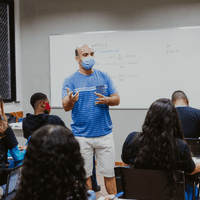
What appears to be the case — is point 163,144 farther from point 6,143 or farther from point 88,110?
point 6,143

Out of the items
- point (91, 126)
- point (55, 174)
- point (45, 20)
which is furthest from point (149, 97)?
point (55, 174)

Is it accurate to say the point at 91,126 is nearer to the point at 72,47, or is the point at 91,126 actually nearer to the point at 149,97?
the point at 149,97

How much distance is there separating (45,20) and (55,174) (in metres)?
3.56

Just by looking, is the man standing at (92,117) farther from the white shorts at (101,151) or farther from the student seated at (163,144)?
the student seated at (163,144)

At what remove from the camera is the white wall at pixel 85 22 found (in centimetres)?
348

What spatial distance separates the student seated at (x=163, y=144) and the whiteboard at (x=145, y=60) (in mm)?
2230

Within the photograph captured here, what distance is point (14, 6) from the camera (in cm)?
393

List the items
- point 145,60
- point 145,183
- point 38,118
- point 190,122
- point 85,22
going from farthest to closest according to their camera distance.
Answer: point 85,22 < point 145,60 < point 38,118 < point 190,122 < point 145,183

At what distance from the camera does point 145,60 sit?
11.7 ft

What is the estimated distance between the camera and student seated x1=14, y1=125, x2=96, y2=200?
0.74 meters

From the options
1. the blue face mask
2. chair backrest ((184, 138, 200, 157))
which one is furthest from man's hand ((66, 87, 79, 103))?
chair backrest ((184, 138, 200, 157))

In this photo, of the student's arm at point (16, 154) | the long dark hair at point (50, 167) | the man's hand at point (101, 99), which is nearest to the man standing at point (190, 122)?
the man's hand at point (101, 99)

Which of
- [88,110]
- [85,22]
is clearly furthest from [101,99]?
[85,22]

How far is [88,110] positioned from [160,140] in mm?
873
